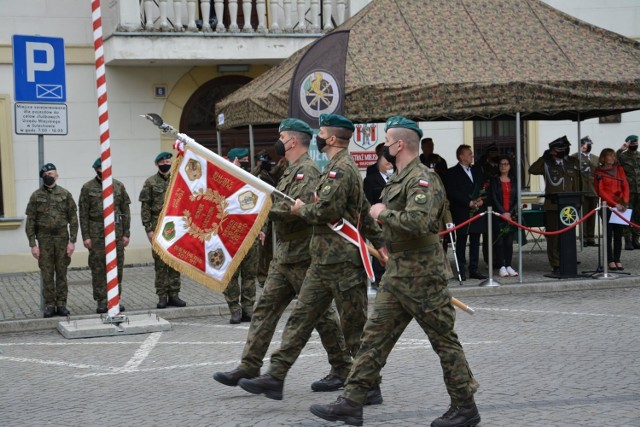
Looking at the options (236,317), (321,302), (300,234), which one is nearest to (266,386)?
(321,302)

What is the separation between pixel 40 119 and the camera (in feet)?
39.9

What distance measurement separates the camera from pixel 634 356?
347 inches

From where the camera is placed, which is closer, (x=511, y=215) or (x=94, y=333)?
(x=94, y=333)

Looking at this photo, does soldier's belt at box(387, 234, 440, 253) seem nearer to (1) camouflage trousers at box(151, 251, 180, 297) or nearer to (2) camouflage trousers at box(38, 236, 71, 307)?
(1) camouflage trousers at box(151, 251, 180, 297)

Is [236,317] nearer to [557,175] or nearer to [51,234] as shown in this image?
[51,234]

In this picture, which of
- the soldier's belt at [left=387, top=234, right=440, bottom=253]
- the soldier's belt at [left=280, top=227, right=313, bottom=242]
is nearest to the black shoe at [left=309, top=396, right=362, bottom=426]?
the soldier's belt at [left=387, top=234, right=440, bottom=253]

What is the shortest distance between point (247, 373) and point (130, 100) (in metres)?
11.5

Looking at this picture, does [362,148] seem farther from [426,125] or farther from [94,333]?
[94,333]

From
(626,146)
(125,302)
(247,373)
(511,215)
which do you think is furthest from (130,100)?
(247,373)

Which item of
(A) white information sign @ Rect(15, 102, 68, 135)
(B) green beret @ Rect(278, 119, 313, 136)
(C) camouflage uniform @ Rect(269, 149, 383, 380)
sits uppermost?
(A) white information sign @ Rect(15, 102, 68, 135)

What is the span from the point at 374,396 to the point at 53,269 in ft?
21.2

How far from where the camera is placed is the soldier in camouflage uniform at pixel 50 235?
12461 millimetres

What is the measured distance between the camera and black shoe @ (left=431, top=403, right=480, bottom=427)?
636 cm

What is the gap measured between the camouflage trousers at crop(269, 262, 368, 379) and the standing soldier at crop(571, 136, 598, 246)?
8.24m
